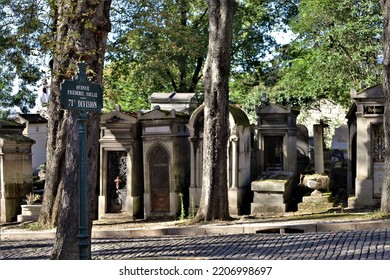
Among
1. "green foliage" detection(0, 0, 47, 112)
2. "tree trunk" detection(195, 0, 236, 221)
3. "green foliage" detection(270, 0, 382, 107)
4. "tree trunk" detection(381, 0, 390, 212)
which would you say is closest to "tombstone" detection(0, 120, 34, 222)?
"green foliage" detection(0, 0, 47, 112)

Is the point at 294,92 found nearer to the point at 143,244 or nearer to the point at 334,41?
the point at 334,41

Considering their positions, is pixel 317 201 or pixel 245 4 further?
pixel 245 4

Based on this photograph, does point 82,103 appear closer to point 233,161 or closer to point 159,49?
point 233,161

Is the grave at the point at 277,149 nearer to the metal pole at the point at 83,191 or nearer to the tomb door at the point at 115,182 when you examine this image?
the tomb door at the point at 115,182

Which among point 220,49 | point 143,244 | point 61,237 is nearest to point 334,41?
point 220,49

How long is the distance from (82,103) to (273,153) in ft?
43.9

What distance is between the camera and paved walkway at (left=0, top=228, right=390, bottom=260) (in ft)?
33.8

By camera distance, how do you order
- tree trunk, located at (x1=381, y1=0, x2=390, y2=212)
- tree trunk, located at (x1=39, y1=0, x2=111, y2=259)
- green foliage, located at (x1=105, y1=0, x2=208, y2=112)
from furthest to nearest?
green foliage, located at (x1=105, y1=0, x2=208, y2=112), tree trunk, located at (x1=381, y1=0, x2=390, y2=212), tree trunk, located at (x1=39, y1=0, x2=111, y2=259)

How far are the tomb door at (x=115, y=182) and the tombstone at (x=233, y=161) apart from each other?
79.9 inches

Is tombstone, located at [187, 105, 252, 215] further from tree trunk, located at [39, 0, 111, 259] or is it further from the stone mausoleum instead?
tree trunk, located at [39, 0, 111, 259]

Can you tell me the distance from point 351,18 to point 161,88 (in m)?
9.30

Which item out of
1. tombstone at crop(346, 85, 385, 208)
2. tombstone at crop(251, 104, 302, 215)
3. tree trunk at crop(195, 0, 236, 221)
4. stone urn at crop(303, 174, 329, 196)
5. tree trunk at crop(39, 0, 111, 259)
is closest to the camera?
tree trunk at crop(39, 0, 111, 259)

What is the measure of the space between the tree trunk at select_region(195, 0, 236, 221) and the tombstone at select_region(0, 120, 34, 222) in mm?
6666

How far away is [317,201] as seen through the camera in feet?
62.2
